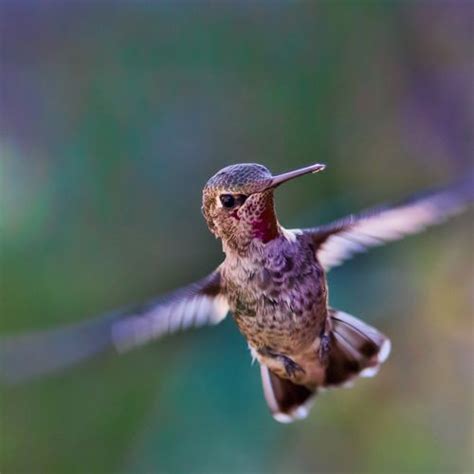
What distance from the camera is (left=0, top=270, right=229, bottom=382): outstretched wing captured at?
68cm

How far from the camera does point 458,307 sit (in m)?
2.06

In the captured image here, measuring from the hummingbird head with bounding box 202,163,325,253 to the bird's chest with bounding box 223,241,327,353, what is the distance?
0.03m

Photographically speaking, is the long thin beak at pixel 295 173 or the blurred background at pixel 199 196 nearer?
the long thin beak at pixel 295 173

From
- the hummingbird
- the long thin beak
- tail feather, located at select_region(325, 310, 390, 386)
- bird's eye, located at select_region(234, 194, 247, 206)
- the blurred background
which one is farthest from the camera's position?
the blurred background

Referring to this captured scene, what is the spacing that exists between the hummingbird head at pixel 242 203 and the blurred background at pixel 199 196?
1.19 metres

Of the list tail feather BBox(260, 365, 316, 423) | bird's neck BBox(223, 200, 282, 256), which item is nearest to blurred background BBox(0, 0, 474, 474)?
tail feather BBox(260, 365, 316, 423)

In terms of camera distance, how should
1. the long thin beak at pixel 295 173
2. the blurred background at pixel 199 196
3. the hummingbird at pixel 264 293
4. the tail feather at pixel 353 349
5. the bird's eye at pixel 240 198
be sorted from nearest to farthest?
the long thin beak at pixel 295 173 < the bird's eye at pixel 240 198 < the hummingbird at pixel 264 293 < the tail feather at pixel 353 349 < the blurred background at pixel 199 196

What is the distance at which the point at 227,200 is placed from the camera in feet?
1.87

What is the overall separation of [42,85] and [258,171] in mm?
2281

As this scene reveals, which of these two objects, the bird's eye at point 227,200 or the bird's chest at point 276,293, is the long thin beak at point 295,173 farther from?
the bird's chest at point 276,293

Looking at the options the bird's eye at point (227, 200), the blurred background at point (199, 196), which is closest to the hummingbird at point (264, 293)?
the bird's eye at point (227, 200)

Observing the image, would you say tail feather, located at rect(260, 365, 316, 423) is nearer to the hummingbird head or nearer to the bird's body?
the bird's body

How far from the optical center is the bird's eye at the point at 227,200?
566 mm

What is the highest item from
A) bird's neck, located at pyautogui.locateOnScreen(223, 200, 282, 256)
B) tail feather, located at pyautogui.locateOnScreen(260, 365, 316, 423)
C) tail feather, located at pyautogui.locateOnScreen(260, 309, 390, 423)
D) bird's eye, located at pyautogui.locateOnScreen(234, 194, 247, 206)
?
bird's eye, located at pyautogui.locateOnScreen(234, 194, 247, 206)
